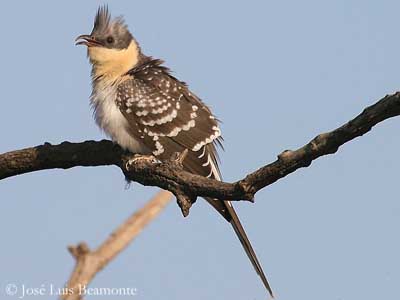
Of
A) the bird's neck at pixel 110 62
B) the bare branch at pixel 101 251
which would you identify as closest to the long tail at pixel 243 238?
the bare branch at pixel 101 251

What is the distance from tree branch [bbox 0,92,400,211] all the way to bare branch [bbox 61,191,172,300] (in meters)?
0.34

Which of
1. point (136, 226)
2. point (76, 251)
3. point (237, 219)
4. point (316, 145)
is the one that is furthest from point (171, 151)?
point (316, 145)

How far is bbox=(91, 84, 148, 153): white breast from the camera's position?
865 centimetres

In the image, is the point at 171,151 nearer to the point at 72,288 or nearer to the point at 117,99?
the point at 117,99

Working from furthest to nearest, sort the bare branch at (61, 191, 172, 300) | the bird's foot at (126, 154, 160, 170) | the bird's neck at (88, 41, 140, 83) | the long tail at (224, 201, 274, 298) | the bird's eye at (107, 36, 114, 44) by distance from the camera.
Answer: the bird's eye at (107, 36, 114, 44), the bird's neck at (88, 41, 140, 83), the long tail at (224, 201, 274, 298), the bird's foot at (126, 154, 160, 170), the bare branch at (61, 191, 172, 300)

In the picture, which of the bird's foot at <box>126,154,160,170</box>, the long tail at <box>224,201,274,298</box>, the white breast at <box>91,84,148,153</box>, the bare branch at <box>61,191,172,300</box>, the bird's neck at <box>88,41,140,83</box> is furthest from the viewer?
the bird's neck at <box>88,41,140,83</box>

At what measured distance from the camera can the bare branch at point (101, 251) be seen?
5.84 meters

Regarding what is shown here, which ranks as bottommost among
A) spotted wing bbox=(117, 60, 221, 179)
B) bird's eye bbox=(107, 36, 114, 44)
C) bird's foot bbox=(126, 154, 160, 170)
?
bird's foot bbox=(126, 154, 160, 170)

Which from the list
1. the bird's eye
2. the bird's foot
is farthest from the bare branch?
the bird's eye

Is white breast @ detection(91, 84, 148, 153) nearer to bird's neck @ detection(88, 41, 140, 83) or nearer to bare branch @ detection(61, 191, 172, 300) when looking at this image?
bird's neck @ detection(88, 41, 140, 83)

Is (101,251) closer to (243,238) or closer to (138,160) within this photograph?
(138,160)

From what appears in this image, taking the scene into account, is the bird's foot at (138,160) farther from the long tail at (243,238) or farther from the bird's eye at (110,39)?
Answer: the bird's eye at (110,39)

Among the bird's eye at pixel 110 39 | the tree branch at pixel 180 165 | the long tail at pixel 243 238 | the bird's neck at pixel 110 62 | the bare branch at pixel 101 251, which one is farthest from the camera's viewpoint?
the bird's eye at pixel 110 39

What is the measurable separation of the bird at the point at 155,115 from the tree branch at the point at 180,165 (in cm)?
38
